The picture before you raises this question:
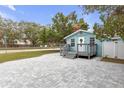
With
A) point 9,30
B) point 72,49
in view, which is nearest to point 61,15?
point 72,49

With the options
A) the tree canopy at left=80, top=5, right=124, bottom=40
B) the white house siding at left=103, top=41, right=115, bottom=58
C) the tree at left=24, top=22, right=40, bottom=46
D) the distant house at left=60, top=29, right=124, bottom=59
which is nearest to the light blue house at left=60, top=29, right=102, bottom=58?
the distant house at left=60, top=29, right=124, bottom=59

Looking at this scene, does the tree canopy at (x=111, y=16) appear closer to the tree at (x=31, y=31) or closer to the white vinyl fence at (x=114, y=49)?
the white vinyl fence at (x=114, y=49)

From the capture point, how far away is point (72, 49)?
14.6 meters

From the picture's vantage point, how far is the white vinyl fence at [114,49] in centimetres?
1089

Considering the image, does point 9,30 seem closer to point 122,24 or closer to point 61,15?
point 61,15

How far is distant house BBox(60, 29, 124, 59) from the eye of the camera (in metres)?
11.1

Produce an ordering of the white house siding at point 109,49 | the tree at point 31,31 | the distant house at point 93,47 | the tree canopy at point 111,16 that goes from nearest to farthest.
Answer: the tree canopy at point 111,16 → the distant house at point 93,47 → the white house siding at point 109,49 → the tree at point 31,31

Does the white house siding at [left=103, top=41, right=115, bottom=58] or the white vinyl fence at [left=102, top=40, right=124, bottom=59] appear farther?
the white house siding at [left=103, top=41, right=115, bottom=58]

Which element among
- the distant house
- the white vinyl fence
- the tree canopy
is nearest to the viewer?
the tree canopy

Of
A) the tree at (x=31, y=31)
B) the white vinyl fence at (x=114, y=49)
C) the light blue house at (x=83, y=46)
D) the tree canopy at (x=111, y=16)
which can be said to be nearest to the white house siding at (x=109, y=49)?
the white vinyl fence at (x=114, y=49)

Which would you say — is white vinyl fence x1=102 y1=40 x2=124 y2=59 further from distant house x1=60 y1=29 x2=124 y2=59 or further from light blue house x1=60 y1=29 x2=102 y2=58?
light blue house x1=60 y1=29 x2=102 y2=58

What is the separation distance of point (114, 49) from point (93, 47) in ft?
5.48

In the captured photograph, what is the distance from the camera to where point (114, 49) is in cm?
1130

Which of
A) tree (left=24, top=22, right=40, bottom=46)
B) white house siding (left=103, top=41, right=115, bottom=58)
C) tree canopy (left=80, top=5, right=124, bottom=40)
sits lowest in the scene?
white house siding (left=103, top=41, right=115, bottom=58)
